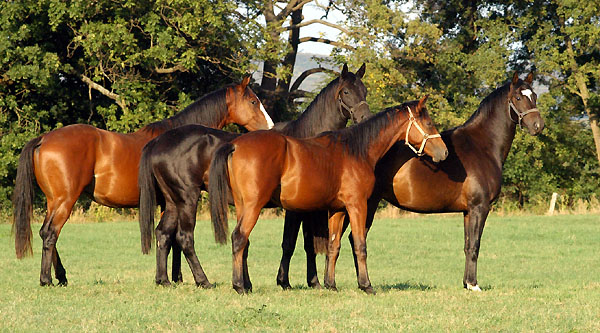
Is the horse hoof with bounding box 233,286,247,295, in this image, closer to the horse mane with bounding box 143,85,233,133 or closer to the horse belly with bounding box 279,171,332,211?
the horse belly with bounding box 279,171,332,211

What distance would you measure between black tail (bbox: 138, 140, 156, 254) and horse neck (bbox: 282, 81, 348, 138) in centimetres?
202

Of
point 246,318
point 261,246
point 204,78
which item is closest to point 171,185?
point 246,318

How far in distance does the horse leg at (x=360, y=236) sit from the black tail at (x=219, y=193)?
151 centimetres

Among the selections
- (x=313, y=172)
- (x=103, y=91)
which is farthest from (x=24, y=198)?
(x=103, y=91)

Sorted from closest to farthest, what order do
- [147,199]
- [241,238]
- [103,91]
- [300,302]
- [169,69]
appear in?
[300,302]
[241,238]
[147,199]
[169,69]
[103,91]

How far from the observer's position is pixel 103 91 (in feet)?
81.9

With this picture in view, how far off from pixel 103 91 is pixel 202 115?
48.4 feet

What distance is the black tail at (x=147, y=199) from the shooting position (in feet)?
31.1

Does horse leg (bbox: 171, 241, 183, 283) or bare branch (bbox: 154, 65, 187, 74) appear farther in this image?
bare branch (bbox: 154, 65, 187, 74)

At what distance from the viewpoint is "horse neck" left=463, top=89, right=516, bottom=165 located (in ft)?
35.7

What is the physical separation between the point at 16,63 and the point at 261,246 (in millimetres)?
9032

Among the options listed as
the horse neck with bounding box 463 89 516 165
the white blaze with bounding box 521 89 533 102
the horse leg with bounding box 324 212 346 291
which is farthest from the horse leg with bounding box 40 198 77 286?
the white blaze with bounding box 521 89 533 102

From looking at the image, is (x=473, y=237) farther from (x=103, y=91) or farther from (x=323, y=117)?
(x=103, y=91)

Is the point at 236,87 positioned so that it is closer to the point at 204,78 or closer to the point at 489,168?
the point at 489,168
